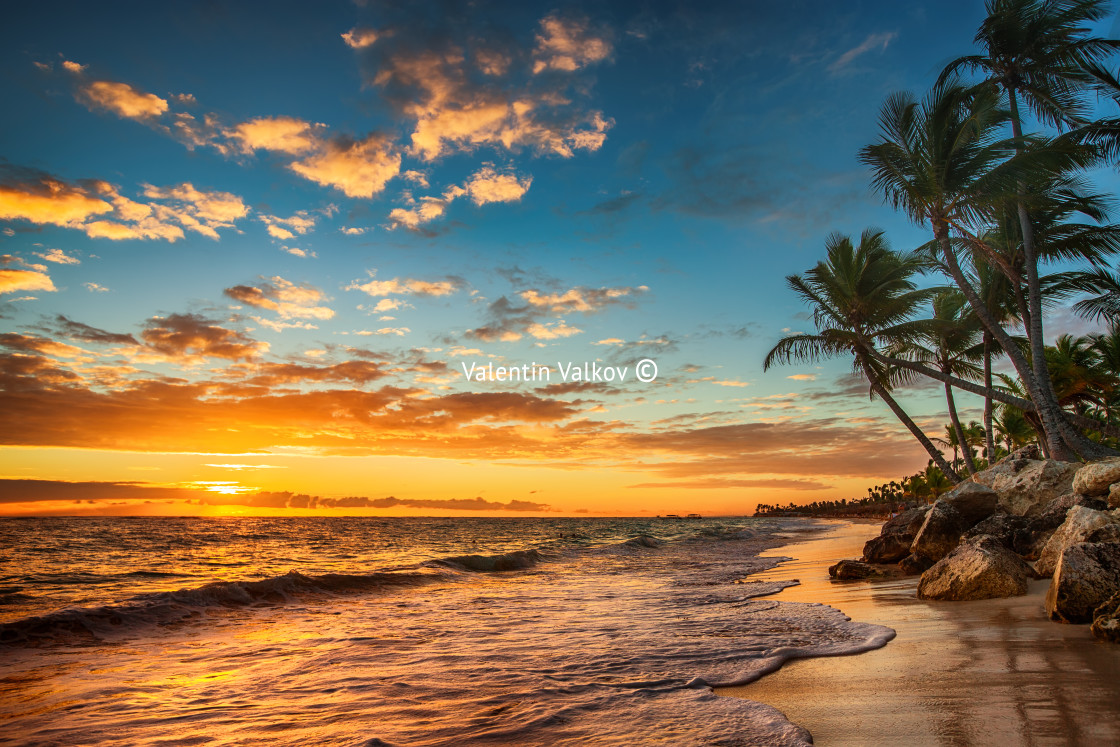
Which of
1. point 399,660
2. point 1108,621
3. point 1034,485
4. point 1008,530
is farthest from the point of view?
point 1034,485

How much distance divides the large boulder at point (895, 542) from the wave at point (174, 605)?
40.0 feet

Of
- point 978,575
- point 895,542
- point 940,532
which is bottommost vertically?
point 895,542

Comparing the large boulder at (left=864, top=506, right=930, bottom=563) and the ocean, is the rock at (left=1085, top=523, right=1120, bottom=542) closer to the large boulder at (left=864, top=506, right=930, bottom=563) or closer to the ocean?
the ocean

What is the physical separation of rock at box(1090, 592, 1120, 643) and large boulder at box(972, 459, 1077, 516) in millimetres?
9785

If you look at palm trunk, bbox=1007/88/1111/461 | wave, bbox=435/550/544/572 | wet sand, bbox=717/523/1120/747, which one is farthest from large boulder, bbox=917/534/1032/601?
wave, bbox=435/550/544/572

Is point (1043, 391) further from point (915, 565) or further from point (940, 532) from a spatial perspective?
point (915, 565)

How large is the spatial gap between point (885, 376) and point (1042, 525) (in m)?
13.7

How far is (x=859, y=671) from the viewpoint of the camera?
4969mm

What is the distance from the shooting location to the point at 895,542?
1445 cm

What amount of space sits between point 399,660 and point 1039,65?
78.1ft

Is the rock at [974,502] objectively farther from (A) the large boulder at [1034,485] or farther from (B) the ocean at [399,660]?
(B) the ocean at [399,660]

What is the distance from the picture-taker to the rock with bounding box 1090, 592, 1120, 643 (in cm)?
482

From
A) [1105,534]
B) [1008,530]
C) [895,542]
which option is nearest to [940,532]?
[1008,530]

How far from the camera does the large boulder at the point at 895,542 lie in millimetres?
14289
